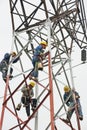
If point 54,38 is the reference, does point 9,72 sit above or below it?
below

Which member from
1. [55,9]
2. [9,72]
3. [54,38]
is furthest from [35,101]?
[55,9]

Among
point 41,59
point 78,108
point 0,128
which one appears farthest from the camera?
point 78,108

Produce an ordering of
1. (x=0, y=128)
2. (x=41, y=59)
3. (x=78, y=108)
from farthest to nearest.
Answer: (x=78, y=108), (x=41, y=59), (x=0, y=128)

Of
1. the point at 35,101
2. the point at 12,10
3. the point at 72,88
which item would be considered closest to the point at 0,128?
the point at 35,101

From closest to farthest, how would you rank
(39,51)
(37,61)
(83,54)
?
(37,61) → (39,51) → (83,54)

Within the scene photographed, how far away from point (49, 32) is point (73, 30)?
3.13 meters

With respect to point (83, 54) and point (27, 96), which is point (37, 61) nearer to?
point (27, 96)

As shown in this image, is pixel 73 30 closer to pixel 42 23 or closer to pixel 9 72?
pixel 42 23

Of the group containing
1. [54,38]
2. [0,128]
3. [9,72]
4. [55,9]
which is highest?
[55,9]

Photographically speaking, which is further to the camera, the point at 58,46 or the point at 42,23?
the point at 58,46

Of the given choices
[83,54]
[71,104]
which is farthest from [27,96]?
[83,54]

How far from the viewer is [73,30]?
72.2ft

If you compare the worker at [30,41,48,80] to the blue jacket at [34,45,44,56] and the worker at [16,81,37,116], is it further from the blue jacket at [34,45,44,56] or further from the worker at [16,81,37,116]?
the worker at [16,81,37,116]

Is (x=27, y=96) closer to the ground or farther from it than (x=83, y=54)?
closer to the ground
